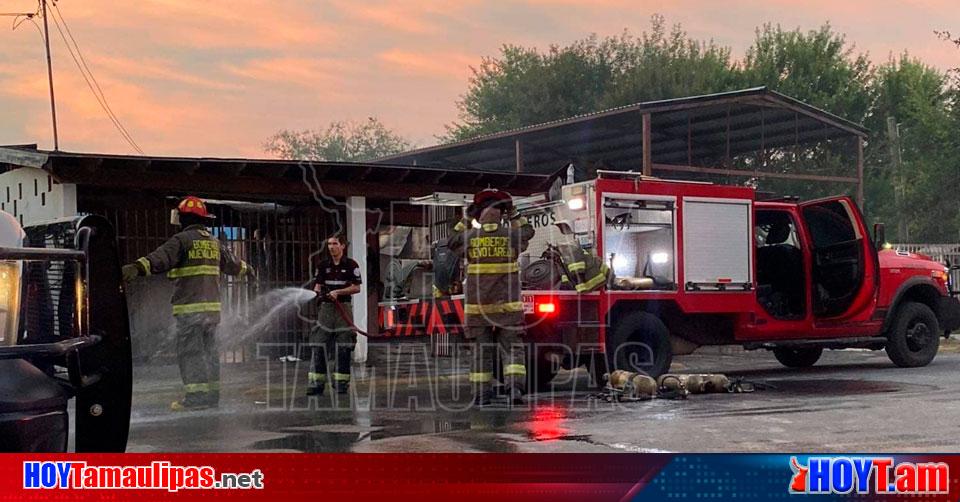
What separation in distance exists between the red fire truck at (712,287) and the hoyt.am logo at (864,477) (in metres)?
5.32

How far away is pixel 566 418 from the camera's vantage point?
Answer: 7.69 meters

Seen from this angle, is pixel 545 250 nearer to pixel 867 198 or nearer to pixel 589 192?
pixel 589 192

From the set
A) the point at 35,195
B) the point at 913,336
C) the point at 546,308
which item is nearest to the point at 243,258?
the point at 35,195

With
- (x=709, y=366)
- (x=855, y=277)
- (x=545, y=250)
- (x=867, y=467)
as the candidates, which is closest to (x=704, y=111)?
(x=709, y=366)

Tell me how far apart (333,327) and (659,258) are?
129 inches

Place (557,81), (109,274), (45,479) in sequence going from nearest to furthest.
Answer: (45,479)
(109,274)
(557,81)

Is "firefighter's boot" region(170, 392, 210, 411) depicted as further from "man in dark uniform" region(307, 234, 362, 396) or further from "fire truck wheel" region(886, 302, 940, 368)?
"fire truck wheel" region(886, 302, 940, 368)

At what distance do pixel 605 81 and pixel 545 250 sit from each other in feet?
92.8

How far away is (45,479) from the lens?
3703 millimetres

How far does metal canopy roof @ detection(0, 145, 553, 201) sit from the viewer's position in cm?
1218

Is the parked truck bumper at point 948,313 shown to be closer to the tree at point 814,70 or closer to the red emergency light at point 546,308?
the red emergency light at point 546,308

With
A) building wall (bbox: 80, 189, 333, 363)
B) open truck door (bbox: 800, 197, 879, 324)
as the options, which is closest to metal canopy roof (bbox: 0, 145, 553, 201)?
building wall (bbox: 80, 189, 333, 363)

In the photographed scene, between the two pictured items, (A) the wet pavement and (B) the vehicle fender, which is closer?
(A) the wet pavement

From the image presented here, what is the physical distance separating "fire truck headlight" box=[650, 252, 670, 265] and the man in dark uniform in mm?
2918
